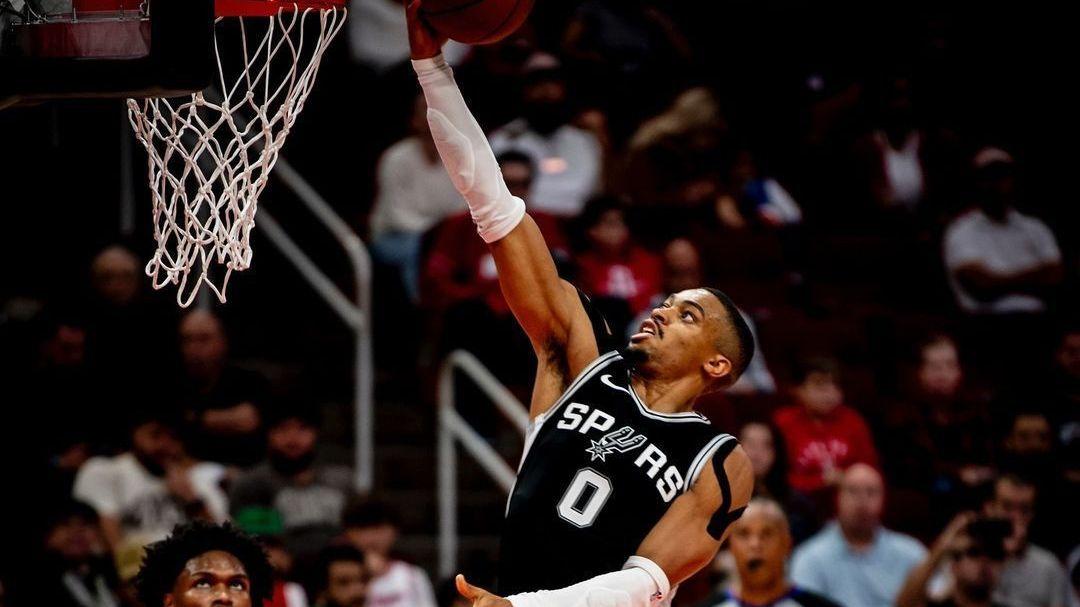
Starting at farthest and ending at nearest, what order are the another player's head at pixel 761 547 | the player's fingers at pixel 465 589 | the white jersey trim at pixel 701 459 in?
1. the another player's head at pixel 761 547
2. the white jersey trim at pixel 701 459
3. the player's fingers at pixel 465 589

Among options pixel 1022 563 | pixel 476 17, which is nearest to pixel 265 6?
pixel 476 17

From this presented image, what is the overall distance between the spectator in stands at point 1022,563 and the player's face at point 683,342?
3533mm

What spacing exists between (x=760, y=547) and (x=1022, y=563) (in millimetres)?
1821

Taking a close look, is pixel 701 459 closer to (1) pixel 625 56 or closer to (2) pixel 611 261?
(2) pixel 611 261

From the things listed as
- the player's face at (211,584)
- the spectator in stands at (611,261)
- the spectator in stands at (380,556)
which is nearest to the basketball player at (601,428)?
the player's face at (211,584)

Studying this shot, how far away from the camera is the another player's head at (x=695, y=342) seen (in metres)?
5.00

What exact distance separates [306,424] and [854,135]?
5.18 metres

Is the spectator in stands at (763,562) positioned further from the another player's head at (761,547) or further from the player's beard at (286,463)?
the player's beard at (286,463)

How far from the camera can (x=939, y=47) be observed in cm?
1240

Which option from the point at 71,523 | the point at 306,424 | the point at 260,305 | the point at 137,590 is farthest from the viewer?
the point at 260,305

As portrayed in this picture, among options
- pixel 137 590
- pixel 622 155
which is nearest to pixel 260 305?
pixel 622 155

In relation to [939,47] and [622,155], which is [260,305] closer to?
[622,155]

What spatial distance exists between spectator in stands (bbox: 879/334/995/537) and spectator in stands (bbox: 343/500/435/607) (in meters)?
2.99

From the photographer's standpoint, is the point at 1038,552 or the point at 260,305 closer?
the point at 1038,552
